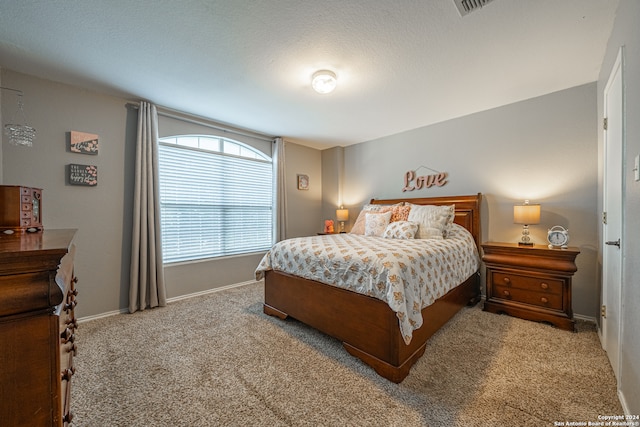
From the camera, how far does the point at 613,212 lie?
1888 millimetres

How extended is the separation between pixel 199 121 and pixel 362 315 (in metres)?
3.29

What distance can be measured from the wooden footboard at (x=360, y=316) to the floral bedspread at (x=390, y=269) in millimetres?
87

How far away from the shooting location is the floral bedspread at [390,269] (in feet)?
5.65

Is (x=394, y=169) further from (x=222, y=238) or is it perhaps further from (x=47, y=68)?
(x=47, y=68)

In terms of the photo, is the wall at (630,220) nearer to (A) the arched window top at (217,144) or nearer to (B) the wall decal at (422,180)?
(B) the wall decal at (422,180)

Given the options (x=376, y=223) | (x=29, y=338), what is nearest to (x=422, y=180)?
A: (x=376, y=223)

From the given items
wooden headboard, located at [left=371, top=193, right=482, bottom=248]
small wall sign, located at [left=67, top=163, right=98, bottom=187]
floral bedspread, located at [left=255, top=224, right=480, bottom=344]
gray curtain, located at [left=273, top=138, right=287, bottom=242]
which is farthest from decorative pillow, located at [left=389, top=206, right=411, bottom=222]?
small wall sign, located at [left=67, top=163, right=98, bottom=187]

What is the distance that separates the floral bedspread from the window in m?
1.40

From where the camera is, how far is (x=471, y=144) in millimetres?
3461

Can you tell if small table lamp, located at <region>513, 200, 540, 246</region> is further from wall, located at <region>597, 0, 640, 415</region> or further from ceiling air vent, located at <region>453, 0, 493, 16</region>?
ceiling air vent, located at <region>453, 0, 493, 16</region>

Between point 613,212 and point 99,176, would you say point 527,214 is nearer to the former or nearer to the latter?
point 613,212

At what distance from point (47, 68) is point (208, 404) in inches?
125

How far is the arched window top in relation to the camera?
3465 millimetres

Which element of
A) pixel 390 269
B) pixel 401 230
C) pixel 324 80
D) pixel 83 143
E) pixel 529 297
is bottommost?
pixel 529 297
